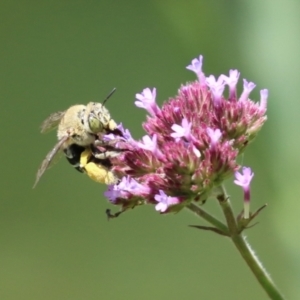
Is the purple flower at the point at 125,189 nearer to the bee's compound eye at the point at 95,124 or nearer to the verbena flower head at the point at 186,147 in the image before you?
the verbena flower head at the point at 186,147

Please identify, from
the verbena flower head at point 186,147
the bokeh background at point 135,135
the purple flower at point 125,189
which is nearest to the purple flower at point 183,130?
the verbena flower head at point 186,147

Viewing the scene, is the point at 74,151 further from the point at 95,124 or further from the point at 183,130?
the point at 183,130

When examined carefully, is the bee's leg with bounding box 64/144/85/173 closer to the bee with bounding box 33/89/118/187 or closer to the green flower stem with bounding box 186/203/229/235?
the bee with bounding box 33/89/118/187

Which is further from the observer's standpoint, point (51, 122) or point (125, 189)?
point (51, 122)

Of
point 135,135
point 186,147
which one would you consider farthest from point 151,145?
point 135,135

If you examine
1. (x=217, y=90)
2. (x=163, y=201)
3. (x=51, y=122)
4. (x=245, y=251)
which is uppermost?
(x=51, y=122)
